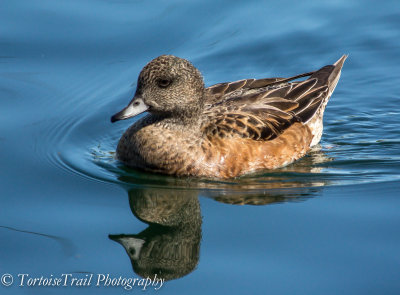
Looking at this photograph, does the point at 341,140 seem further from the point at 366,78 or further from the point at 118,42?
the point at 118,42

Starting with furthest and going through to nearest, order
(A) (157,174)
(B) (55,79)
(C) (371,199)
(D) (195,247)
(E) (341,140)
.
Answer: (B) (55,79) < (E) (341,140) < (A) (157,174) < (C) (371,199) < (D) (195,247)

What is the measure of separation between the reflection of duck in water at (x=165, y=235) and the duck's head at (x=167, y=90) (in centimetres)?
97

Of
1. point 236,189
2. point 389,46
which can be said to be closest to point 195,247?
point 236,189

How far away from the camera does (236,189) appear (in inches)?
345

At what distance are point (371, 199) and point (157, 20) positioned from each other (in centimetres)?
571

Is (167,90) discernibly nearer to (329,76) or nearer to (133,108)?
(133,108)

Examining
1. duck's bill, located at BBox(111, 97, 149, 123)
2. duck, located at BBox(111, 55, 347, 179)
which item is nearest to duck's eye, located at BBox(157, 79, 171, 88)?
duck, located at BBox(111, 55, 347, 179)

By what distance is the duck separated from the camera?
8.78 metres

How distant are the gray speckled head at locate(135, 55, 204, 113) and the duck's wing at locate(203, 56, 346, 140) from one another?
409 millimetres

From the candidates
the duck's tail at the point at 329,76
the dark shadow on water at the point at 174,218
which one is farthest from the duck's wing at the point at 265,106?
the dark shadow on water at the point at 174,218

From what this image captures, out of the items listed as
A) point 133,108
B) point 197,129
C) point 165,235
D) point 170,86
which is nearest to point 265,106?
point 197,129

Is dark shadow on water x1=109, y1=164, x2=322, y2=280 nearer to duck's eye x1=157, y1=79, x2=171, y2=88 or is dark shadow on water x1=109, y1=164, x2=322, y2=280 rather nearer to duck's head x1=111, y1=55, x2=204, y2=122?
duck's head x1=111, y1=55, x2=204, y2=122

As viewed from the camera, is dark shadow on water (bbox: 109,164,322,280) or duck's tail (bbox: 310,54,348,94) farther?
duck's tail (bbox: 310,54,348,94)

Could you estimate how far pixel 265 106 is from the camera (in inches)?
382
